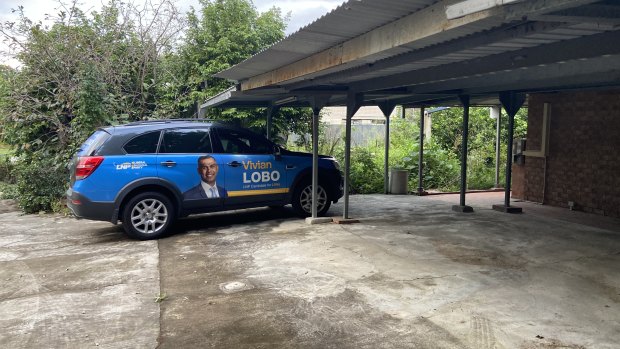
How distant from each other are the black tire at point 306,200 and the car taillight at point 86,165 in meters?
3.36

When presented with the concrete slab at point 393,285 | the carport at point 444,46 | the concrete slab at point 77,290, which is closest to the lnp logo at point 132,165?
the concrete slab at point 77,290

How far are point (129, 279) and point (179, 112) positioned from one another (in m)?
7.68

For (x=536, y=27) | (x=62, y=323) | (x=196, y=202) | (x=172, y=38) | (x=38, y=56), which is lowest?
(x=62, y=323)

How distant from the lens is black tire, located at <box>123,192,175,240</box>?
6.94m

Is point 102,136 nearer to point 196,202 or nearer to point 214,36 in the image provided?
point 196,202

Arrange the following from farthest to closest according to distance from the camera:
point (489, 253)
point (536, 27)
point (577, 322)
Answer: point (489, 253), point (577, 322), point (536, 27)

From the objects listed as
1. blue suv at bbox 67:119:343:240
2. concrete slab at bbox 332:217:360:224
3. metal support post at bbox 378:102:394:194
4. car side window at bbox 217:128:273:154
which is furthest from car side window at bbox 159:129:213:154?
metal support post at bbox 378:102:394:194

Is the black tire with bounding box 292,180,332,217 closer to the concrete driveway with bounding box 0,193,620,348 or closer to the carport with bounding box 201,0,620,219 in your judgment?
the carport with bounding box 201,0,620,219

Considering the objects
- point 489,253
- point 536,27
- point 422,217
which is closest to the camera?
point 536,27

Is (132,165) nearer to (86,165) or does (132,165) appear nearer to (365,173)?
(86,165)

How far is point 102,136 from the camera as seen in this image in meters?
6.91

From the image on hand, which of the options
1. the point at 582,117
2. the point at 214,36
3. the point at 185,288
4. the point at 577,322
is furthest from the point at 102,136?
the point at 582,117

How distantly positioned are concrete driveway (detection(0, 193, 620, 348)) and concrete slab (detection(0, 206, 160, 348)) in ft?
0.06

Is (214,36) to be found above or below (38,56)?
above
